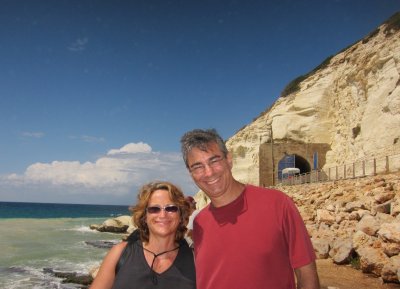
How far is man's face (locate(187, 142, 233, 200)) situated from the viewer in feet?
9.41

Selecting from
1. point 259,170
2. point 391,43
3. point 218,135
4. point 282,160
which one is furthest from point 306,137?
point 218,135

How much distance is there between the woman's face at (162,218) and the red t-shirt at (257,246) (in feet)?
1.82

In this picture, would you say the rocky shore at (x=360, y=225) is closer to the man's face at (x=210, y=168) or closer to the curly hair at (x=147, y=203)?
the curly hair at (x=147, y=203)

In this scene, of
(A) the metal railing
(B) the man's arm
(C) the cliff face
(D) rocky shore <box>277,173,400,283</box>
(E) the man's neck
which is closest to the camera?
(B) the man's arm

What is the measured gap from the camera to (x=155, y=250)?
10.0 ft

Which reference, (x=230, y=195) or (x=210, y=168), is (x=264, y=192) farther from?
(x=210, y=168)

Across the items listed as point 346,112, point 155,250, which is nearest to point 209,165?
point 155,250

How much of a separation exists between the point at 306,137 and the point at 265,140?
415 centimetres

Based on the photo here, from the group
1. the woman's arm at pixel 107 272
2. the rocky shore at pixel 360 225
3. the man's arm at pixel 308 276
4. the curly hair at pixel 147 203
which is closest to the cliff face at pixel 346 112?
the rocky shore at pixel 360 225

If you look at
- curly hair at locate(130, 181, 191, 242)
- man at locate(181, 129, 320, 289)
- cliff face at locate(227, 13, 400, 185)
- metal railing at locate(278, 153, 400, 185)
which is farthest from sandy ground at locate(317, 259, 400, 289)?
cliff face at locate(227, 13, 400, 185)

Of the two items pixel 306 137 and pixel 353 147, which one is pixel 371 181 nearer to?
pixel 353 147

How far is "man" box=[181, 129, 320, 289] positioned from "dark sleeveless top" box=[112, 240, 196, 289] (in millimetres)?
206

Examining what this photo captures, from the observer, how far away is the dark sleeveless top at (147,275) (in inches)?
110

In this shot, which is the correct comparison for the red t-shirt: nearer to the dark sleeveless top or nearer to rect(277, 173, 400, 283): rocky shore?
the dark sleeveless top
